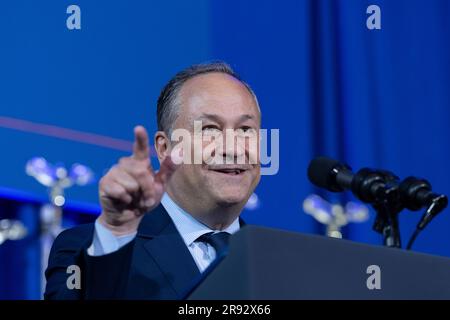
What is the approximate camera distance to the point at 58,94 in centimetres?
264

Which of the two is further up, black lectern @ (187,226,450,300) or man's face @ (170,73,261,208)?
man's face @ (170,73,261,208)

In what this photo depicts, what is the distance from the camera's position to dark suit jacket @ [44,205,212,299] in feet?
3.50

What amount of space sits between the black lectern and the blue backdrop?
1.78 meters

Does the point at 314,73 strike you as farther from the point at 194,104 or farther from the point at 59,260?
the point at 59,260

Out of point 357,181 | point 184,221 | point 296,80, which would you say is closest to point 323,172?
point 357,181

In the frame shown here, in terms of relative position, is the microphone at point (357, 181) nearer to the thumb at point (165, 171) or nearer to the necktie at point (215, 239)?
the necktie at point (215, 239)

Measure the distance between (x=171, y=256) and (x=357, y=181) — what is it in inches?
13.0

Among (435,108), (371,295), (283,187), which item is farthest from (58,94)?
(371,295)

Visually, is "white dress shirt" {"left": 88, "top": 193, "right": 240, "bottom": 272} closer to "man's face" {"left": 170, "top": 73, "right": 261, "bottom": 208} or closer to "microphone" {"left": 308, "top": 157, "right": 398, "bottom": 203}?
"man's face" {"left": 170, "top": 73, "right": 261, "bottom": 208}

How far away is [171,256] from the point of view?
1311 mm

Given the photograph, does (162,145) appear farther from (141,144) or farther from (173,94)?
(141,144)

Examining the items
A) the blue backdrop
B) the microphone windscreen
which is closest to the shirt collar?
the microphone windscreen
